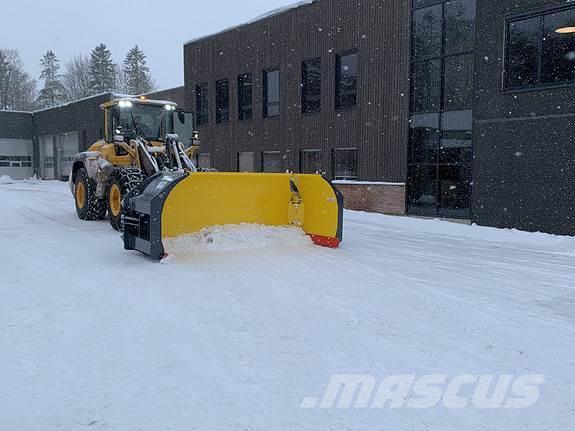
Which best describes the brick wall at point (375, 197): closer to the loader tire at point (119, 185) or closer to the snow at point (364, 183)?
the snow at point (364, 183)

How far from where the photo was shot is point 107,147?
11.0m


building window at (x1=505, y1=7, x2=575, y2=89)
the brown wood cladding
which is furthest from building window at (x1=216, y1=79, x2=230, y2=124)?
building window at (x1=505, y1=7, x2=575, y2=89)

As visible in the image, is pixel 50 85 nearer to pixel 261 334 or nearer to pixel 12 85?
pixel 12 85

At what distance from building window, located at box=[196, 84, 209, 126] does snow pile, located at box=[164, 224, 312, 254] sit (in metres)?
15.2

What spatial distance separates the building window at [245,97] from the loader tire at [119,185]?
10.9 meters

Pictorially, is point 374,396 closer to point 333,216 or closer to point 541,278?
point 541,278

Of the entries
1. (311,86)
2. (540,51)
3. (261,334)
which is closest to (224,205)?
(261,334)

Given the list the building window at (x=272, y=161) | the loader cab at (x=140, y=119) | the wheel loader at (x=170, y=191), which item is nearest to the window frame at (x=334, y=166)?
the building window at (x=272, y=161)

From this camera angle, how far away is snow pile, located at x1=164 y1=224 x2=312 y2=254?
24.3ft

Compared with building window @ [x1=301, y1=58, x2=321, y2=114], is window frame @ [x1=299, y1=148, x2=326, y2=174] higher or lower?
lower

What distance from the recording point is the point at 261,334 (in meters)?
4.11

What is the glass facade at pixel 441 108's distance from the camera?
517 inches

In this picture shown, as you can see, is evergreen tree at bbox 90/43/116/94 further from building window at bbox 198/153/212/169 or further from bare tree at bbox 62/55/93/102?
building window at bbox 198/153/212/169

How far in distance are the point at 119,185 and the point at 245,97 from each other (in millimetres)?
11631
